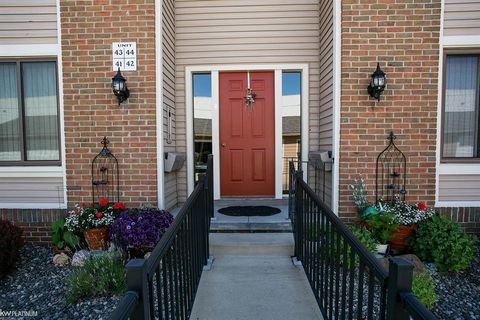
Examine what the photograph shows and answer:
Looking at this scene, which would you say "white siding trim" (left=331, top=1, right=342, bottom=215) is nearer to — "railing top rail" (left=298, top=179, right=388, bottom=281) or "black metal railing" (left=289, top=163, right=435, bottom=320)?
"black metal railing" (left=289, top=163, right=435, bottom=320)

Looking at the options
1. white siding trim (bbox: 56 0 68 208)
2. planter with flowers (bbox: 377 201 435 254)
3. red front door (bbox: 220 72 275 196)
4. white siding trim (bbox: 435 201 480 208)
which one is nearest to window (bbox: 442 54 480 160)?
white siding trim (bbox: 435 201 480 208)

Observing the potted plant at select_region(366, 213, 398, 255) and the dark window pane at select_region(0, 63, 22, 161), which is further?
the dark window pane at select_region(0, 63, 22, 161)

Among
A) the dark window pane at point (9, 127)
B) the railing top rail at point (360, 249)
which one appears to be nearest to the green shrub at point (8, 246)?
the dark window pane at point (9, 127)

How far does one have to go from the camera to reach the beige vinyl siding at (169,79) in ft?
12.1

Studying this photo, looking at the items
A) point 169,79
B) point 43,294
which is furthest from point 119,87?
point 43,294

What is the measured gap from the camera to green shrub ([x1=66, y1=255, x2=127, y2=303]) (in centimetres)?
247

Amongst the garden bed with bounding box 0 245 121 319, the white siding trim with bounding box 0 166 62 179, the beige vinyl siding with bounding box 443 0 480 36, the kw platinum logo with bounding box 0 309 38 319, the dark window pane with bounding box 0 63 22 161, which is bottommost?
the kw platinum logo with bounding box 0 309 38 319

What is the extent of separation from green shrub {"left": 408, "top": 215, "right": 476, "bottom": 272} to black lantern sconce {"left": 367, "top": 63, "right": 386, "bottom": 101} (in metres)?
1.53

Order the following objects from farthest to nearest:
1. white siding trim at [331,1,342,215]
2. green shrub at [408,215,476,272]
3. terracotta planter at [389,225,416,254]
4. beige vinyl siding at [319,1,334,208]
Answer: beige vinyl siding at [319,1,334,208] → white siding trim at [331,1,342,215] → terracotta planter at [389,225,416,254] → green shrub at [408,215,476,272]

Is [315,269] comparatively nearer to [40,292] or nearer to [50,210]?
[40,292]

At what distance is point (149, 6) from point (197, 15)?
1024mm

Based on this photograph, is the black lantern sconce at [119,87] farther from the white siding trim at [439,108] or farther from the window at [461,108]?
the window at [461,108]

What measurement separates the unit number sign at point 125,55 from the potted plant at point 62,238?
1.95 metres

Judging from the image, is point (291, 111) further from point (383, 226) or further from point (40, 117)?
point (40, 117)
